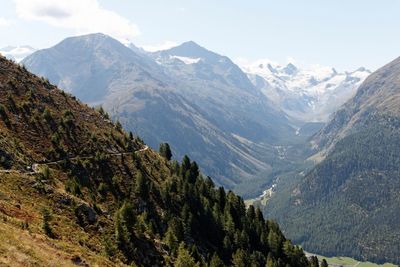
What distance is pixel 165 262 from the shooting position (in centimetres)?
9294

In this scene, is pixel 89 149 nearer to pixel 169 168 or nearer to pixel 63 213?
pixel 169 168

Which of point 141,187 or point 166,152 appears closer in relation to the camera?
point 141,187

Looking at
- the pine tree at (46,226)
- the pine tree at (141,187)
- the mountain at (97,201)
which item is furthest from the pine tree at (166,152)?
the pine tree at (46,226)

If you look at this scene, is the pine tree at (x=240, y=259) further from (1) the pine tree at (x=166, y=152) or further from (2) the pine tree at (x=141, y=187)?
(1) the pine tree at (x=166, y=152)

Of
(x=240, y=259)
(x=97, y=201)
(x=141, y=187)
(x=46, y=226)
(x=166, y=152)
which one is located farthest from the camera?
(x=166, y=152)

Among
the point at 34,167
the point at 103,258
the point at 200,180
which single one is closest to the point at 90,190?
the point at 34,167

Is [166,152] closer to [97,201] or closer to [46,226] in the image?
[97,201]

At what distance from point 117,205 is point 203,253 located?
2723 centimetres

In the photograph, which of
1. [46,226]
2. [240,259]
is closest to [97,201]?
[240,259]

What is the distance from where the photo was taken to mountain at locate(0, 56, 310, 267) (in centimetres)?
7181

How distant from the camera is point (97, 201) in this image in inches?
4407

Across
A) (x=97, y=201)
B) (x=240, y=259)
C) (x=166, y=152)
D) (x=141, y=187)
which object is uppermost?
(x=166, y=152)

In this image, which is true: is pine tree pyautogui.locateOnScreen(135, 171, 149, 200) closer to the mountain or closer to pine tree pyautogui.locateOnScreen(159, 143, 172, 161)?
the mountain

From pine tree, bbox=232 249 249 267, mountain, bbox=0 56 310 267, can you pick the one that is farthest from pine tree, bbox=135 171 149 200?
pine tree, bbox=232 249 249 267
